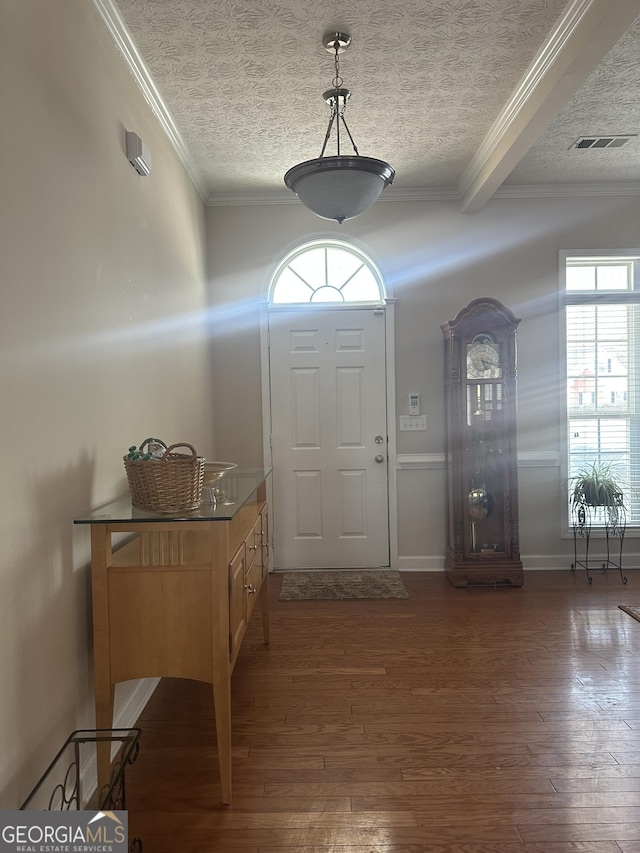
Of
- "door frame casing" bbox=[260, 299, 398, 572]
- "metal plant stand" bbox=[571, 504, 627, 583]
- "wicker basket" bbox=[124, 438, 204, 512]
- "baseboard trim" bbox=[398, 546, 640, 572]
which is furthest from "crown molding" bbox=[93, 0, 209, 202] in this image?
"metal plant stand" bbox=[571, 504, 627, 583]

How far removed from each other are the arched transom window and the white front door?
0.18 meters

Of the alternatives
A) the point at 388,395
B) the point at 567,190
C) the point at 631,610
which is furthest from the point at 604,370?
the point at 631,610

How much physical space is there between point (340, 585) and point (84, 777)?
102 inches

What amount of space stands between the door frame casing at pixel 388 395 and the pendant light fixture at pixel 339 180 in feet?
6.71

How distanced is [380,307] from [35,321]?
11.0ft

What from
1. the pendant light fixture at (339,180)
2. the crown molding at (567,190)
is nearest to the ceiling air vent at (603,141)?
the crown molding at (567,190)

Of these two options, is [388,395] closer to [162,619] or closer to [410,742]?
[410,742]

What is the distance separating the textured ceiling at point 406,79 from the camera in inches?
104

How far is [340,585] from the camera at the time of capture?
4.57 meters

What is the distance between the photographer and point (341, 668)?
10.4 ft

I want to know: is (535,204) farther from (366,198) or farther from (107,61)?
(107,61)

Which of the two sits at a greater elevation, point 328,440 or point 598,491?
point 328,440

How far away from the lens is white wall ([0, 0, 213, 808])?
5.74 feet

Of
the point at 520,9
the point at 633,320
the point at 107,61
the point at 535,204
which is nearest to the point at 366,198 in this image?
the point at 520,9
